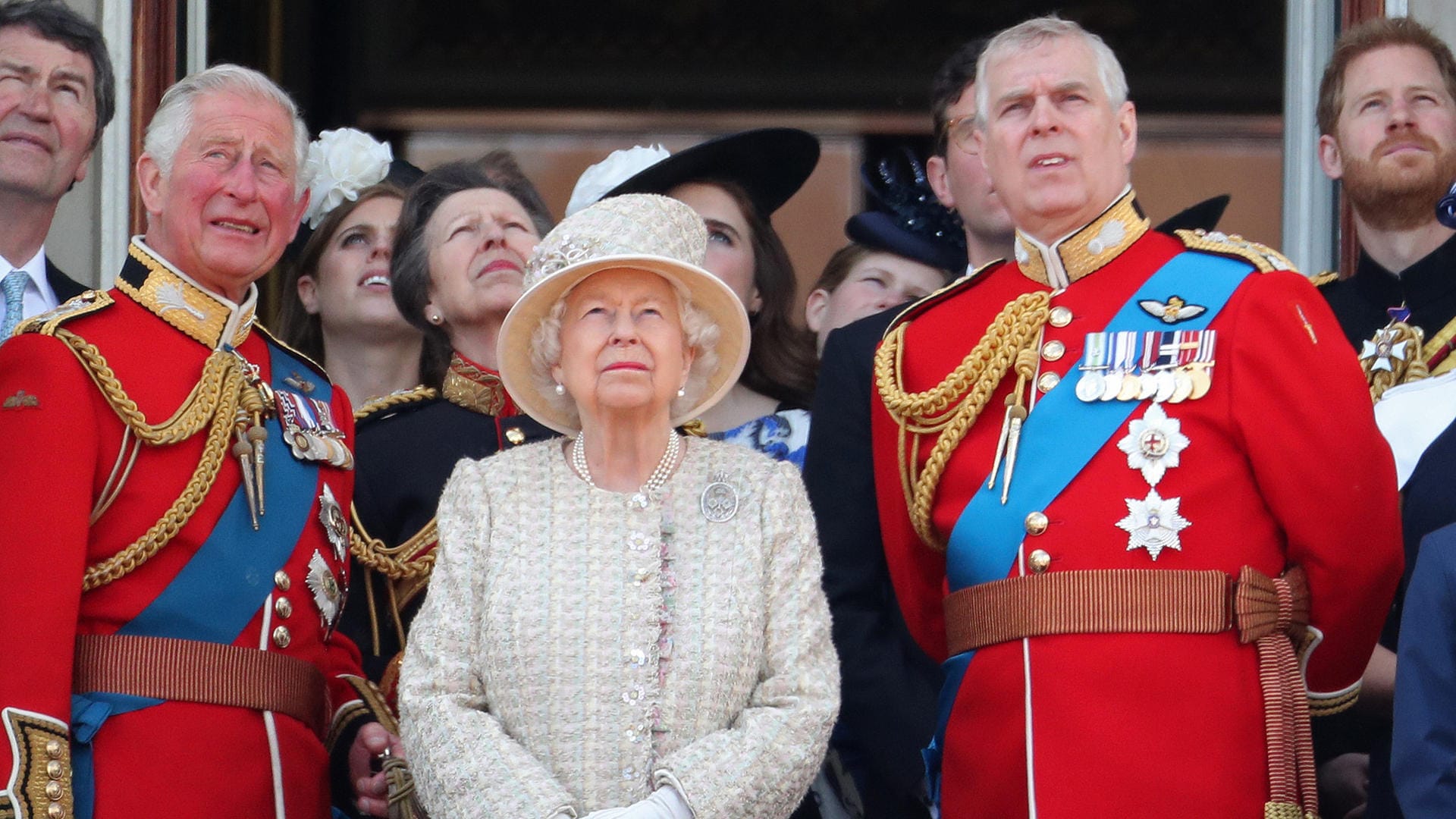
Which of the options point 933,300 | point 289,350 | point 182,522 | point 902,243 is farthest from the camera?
point 902,243

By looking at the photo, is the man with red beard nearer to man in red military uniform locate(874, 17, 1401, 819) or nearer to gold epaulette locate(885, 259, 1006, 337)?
man in red military uniform locate(874, 17, 1401, 819)

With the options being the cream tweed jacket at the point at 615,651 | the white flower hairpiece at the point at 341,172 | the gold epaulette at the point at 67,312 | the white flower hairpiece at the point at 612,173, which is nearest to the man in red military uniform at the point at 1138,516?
the cream tweed jacket at the point at 615,651

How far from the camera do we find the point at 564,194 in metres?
7.44

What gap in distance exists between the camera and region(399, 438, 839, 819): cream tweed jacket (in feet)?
10.9

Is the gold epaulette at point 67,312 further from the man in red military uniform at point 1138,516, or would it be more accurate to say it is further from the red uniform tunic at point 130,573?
the man in red military uniform at point 1138,516

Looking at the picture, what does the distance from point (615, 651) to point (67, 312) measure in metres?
1.15

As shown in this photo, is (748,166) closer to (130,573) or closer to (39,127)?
(39,127)

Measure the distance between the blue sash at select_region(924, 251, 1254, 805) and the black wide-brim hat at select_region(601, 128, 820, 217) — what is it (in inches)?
61.2

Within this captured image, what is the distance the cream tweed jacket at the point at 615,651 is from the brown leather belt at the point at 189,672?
16.7 inches

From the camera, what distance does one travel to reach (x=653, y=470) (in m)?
3.58

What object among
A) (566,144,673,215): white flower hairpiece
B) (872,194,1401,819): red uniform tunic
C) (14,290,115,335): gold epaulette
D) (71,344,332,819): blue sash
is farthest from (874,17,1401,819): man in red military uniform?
(566,144,673,215): white flower hairpiece

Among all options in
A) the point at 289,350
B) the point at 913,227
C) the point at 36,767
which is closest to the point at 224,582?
the point at 36,767

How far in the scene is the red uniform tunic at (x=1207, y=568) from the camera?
3486 millimetres

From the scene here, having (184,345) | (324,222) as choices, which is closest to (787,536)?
(184,345)
